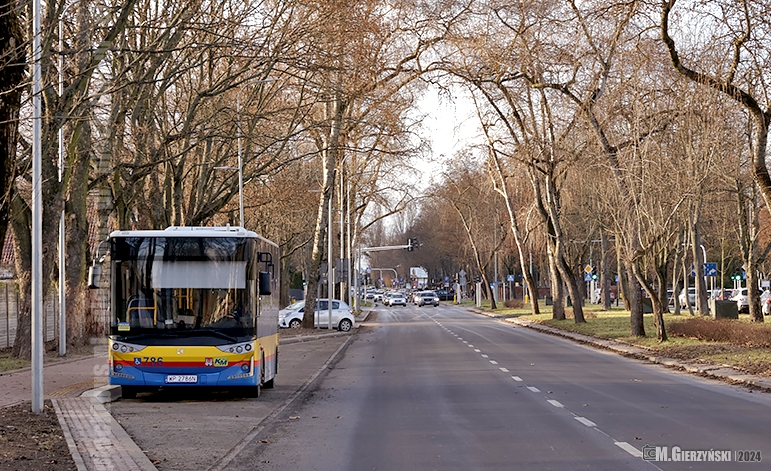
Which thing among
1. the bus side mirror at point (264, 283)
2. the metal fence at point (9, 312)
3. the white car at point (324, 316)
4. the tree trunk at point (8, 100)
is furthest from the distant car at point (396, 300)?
the tree trunk at point (8, 100)

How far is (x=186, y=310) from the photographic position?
54.0 ft

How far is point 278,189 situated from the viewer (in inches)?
1905

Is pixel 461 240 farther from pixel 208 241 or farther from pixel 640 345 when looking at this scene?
pixel 208 241

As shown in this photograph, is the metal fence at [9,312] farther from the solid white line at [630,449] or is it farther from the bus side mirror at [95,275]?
the solid white line at [630,449]

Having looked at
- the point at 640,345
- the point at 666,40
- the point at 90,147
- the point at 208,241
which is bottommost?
the point at 640,345

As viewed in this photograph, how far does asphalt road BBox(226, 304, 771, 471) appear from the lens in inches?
395

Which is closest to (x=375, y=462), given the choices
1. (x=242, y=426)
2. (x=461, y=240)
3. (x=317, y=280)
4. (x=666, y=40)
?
(x=242, y=426)

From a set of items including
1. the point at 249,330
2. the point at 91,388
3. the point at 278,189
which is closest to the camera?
the point at 249,330

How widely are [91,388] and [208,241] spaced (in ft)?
12.6

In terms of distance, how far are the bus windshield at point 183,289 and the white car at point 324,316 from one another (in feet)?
97.0

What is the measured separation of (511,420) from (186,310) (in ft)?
20.7

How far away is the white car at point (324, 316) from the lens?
46719mm

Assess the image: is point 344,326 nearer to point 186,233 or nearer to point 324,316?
point 324,316

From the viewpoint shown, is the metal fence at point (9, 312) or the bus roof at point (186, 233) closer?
the bus roof at point (186, 233)
